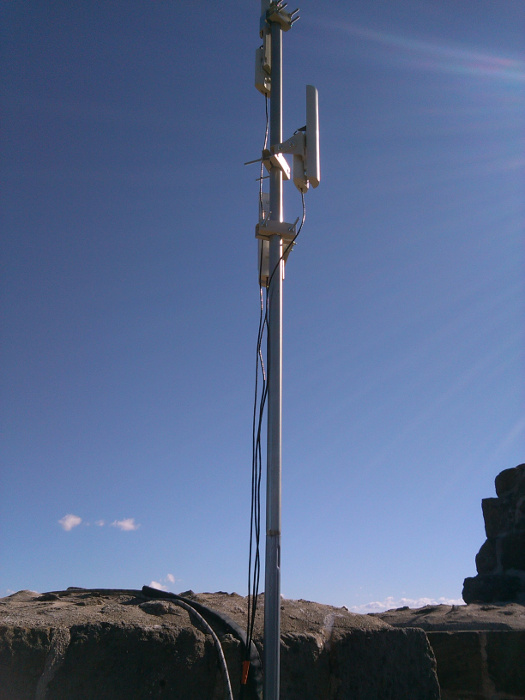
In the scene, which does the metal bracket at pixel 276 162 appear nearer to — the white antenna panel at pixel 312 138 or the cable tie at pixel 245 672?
the white antenna panel at pixel 312 138

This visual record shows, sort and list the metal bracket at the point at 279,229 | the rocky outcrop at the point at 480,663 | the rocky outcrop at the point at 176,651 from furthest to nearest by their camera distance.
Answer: the rocky outcrop at the point at 480,663
the metal bracket at the point at 279,229
the rocky outcrop at the point at 176,651

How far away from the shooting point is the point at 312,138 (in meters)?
3.35

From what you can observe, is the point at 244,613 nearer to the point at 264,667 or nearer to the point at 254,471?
the point at 264,667

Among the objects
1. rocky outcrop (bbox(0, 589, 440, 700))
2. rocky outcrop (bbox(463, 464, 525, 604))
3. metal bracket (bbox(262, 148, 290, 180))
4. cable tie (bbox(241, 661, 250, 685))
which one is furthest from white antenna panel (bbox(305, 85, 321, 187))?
rocky outcrop (bbox(463, 464, 525, 604))

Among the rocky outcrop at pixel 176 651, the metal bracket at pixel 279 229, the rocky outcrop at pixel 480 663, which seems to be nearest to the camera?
the rocky outcrop at pixel 176 651

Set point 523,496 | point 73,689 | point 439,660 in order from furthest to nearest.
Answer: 1. point 523,496
2. point 439,660
3. point 73,689

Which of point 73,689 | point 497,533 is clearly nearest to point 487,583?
point 497,533

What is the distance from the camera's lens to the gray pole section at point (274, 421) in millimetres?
2432

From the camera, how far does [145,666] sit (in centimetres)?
233

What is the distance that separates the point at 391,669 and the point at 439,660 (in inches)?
46.8

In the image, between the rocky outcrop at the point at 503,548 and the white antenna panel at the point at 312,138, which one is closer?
the white antenna panel at the point at 312,138

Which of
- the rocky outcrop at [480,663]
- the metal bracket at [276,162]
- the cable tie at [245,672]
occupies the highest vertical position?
the metal bracket at [276,162]

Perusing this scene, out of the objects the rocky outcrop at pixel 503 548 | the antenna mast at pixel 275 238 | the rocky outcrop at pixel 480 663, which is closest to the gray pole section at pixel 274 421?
the antenna mast at pixel 275 238

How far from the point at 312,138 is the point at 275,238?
0.66 meters
